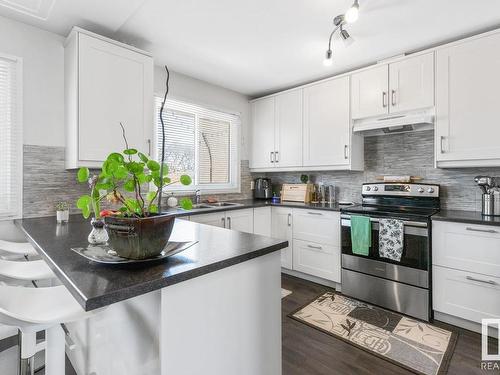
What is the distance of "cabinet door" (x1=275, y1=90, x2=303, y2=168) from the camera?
11.6 feet

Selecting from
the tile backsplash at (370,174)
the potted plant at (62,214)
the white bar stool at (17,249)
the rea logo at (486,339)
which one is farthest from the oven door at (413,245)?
the white bar stool at (17,249)

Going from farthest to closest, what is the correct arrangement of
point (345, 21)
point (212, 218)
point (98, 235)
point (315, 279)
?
point (315, 279) < point (212, 218) < point (345, 21) < point (98, 235)

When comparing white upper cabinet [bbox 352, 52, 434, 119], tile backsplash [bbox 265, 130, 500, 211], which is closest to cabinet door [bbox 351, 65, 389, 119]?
white upper cabinet [bbox 352, 52, 434, 119]

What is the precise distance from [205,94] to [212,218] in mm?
1678

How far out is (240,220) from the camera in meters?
3.18

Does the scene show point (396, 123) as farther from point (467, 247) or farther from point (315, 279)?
point (315, 279)

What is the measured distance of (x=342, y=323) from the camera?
7.50ft

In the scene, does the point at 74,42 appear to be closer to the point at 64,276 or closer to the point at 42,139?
the point at 42,139

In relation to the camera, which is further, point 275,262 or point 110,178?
point 275,262

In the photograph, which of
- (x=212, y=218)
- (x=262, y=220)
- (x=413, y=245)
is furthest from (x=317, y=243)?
(x=212, y=218)

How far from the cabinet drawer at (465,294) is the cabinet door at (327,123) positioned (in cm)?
145

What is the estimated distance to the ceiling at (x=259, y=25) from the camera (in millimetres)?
1994

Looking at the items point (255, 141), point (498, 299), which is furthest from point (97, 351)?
point (255, 141)

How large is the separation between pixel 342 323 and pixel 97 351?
184 cm
